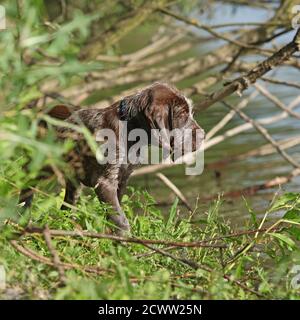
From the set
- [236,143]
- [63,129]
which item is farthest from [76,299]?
[236,143]

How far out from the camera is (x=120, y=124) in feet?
21.4

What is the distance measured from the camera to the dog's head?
6.31 meters

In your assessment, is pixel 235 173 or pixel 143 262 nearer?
pixel 143 262

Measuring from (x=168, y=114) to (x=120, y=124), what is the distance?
1.32ft

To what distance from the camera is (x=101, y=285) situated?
4.38 meters

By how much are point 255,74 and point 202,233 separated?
2197 mm

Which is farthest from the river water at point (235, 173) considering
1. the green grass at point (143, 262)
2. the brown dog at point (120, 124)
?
the green grass at point (143, 262)

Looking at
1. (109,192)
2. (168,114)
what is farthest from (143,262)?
(168,114)

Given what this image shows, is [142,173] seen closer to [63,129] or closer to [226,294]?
[63,129]

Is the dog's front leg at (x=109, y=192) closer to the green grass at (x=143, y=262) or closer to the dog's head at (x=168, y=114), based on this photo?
the green grass at (x=143, y=262)

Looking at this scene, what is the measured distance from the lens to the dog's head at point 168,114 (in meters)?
6.31

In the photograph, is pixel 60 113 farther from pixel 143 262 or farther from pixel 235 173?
pixel 235 173

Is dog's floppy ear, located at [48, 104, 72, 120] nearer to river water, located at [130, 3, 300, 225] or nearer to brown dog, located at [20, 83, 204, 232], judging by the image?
brown dog, located at [20, 83, 204, 232]

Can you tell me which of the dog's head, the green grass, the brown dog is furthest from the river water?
the green grass
